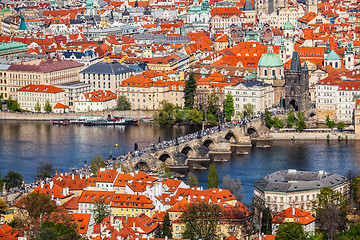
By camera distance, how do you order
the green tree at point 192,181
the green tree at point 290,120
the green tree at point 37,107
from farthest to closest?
the green tree at point 37,107 → the green tree at point 290,120 → the green tree at point 192,181

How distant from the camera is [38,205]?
60125 millimetres

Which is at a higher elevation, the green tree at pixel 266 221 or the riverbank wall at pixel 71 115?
the riverbank wall at pixel 71 115

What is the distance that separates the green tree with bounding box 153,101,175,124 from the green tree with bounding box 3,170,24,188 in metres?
27.2

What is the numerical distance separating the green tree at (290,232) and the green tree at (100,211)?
876cm

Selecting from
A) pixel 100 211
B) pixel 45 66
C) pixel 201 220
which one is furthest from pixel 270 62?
pixel 201 220

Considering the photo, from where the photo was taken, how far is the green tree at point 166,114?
94688 millimetres

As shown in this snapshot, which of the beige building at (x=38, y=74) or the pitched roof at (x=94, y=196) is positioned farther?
the beige building at (x=38, y=74)

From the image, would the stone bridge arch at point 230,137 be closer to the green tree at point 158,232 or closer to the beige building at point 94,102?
the beige building at point 94,102

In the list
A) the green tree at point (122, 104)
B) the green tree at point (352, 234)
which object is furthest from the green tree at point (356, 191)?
the green tree at point (122, 104)

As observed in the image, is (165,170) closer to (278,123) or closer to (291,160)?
(291,160)

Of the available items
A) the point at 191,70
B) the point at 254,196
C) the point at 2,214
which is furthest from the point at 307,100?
the point at 2,214

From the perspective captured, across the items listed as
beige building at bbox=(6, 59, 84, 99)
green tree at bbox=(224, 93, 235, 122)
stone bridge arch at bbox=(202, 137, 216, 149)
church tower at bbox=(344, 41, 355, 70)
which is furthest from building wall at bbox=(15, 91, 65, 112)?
church tower at bbox=(344, 41, 355, 70)

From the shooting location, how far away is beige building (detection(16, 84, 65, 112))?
102 m

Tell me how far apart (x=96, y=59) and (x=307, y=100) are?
23996 millimetres
